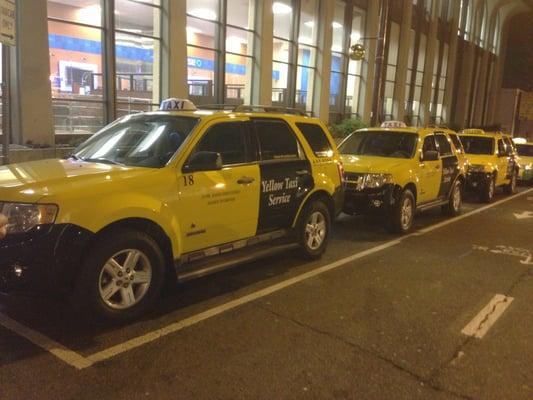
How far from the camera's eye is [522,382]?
3820mm

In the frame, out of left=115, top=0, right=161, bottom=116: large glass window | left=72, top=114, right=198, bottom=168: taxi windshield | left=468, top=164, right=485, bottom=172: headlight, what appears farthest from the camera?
left=115, top=0, right=161, bottom=116: large glass window

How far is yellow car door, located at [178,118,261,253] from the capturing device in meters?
5.02

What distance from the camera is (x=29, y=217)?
402 cm

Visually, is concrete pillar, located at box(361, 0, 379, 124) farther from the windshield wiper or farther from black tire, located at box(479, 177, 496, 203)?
the windshield wiper

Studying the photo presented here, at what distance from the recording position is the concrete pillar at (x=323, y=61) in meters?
19.7

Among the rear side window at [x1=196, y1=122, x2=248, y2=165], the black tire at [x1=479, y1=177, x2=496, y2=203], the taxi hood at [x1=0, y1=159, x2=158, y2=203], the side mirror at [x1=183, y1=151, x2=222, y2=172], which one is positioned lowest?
the black tire at [x1=479, y1=177, x2=496, y2=203]

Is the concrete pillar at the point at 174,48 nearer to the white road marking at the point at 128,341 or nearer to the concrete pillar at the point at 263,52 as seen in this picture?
the concrete pillar at the point at 263,52

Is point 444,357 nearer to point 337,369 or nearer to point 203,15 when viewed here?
point 337,369

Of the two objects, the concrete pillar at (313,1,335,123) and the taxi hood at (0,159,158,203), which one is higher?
the concrete pillar at (313,1,335,123)

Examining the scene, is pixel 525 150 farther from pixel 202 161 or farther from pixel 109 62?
pixel 202 161

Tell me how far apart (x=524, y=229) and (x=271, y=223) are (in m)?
5.94

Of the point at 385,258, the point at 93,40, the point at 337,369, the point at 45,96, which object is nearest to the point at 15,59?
the point at 45,96

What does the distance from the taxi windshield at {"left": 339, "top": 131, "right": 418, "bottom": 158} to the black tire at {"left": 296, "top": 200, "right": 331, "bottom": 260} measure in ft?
10.0

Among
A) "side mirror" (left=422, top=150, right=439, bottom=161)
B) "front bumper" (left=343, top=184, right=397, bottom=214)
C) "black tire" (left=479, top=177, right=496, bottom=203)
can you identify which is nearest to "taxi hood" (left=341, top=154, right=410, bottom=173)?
"front bumper" (left=343, top=184, right=397, bottom=214)
